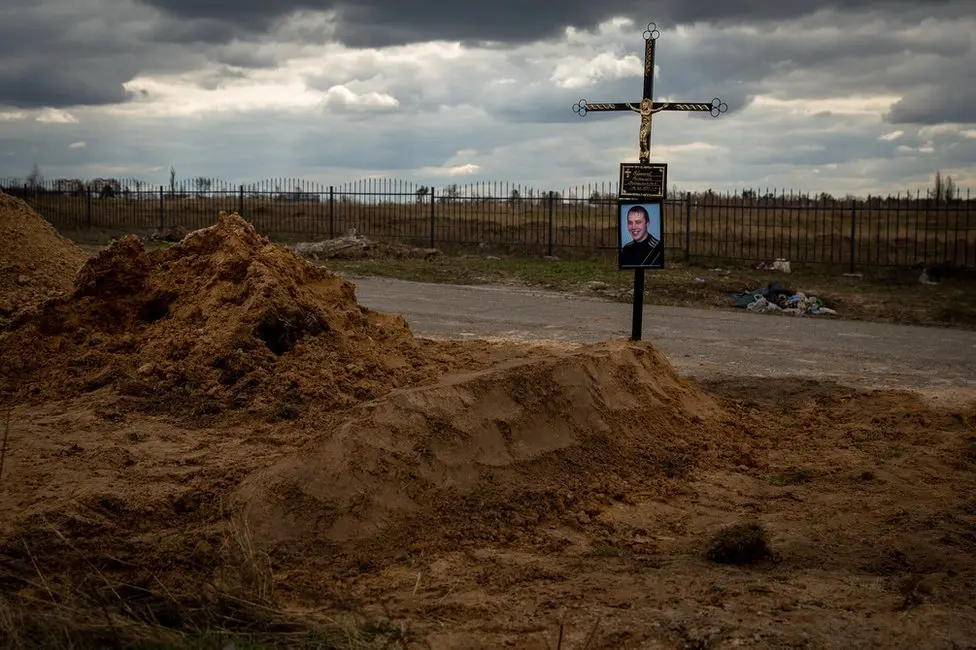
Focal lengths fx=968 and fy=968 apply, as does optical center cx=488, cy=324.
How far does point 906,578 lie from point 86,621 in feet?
12.5

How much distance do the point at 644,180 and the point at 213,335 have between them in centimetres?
391

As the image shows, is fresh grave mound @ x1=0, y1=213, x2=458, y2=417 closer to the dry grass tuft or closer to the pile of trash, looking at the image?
the dry grass tuft

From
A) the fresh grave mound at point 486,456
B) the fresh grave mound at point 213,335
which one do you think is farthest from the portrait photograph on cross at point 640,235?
the fresh grave mound at point 213,335

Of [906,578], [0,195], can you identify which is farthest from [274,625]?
[0,195]

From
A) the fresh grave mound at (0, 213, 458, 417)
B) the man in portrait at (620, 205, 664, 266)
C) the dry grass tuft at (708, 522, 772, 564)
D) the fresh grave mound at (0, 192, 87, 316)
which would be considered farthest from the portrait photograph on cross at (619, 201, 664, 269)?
the fresh grave mound at (0, 192, 87, 316)

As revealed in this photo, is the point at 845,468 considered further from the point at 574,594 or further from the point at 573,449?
the point at 574,594

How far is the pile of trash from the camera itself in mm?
16562

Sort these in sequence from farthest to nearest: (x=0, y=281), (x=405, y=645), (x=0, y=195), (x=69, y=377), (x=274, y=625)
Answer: (x=0, y=195) < (x=0, y=281) < (x=69, y=377) < (x=274, y=625) < (x=405, y=645)

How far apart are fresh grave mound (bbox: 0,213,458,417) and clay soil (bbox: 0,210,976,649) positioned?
25mm

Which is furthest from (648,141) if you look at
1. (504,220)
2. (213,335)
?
(504,220)

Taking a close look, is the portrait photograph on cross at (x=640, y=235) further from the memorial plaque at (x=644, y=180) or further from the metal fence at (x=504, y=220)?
the metal fence at (x=504, y=220)

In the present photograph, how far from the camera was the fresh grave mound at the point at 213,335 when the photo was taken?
751cm

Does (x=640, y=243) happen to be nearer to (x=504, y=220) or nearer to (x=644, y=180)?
(x=644, y=180)

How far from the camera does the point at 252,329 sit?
7.79 metres
